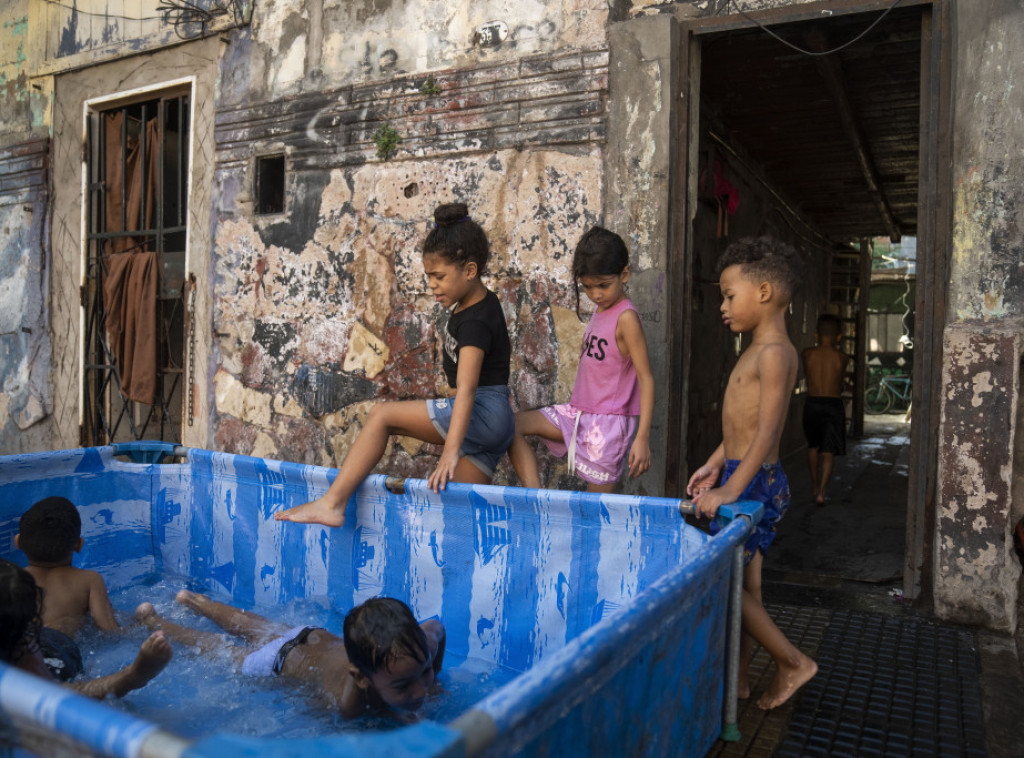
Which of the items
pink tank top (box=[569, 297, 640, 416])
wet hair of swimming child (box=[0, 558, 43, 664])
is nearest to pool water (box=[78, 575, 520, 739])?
wet hair of swimming child (box=[0, 558, 43, 664])

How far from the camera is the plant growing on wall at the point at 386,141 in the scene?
4.43m

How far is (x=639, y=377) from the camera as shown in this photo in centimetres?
308

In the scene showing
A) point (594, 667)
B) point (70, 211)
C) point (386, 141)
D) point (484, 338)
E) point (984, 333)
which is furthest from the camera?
point (70, 211)

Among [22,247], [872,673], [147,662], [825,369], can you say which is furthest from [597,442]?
[22,247]

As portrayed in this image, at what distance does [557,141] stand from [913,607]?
2.72 m

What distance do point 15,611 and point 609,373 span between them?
2.20 m

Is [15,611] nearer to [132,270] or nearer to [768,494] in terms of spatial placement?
[768,494]

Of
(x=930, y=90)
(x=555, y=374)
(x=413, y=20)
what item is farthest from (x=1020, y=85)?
(x=413, y=20)

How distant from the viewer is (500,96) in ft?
13.5

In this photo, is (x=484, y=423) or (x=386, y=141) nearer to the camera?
(x=484, y=423)

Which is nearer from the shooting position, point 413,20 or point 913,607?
point 913,607

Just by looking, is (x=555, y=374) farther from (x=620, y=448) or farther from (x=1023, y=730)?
(x=1023, y=730)

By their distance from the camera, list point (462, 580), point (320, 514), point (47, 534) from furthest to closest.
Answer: point (320, 514), point (462, 580), point (47, 534)

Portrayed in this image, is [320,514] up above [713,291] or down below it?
below
